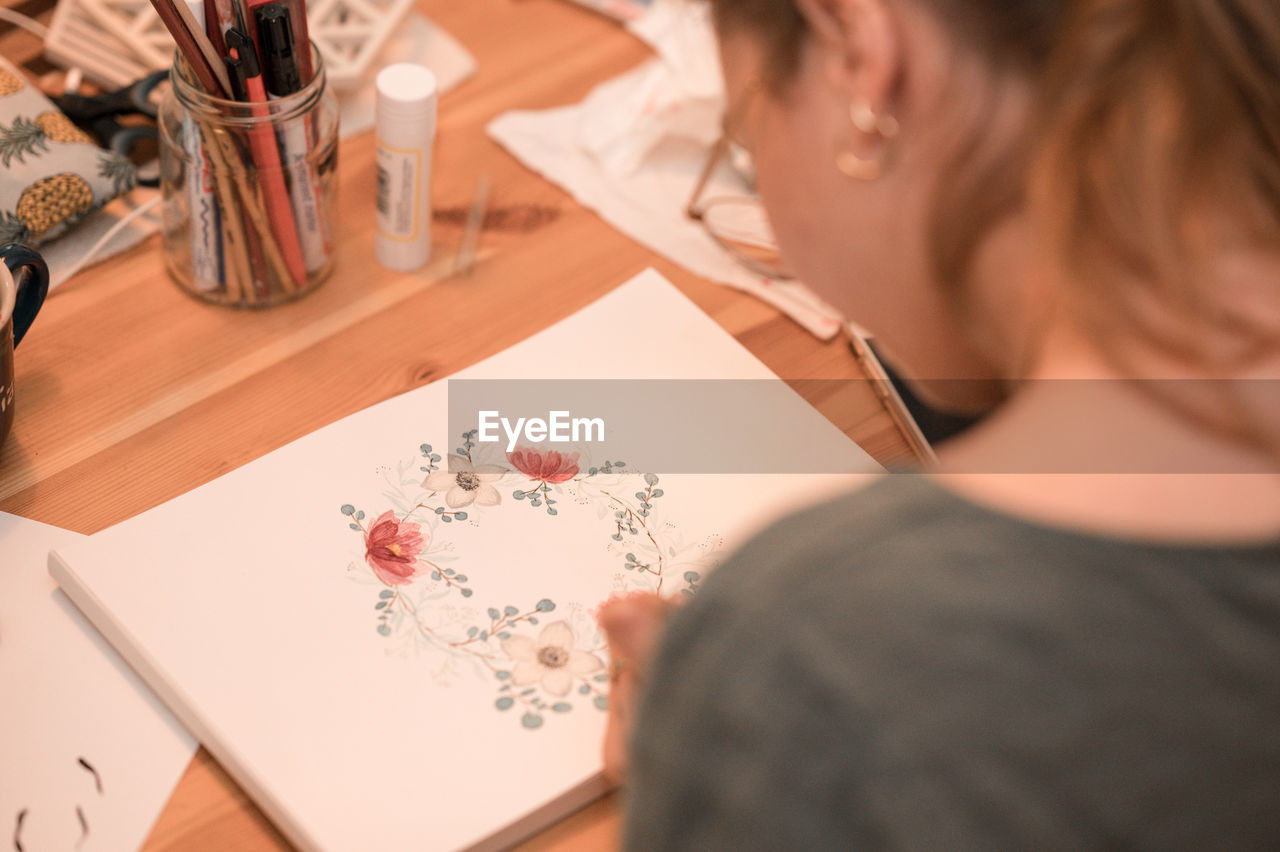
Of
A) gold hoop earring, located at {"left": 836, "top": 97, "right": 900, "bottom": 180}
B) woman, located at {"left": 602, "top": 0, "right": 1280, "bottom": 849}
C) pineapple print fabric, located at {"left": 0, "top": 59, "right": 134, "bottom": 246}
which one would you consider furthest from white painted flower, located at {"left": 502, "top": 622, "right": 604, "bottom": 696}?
pineapple print fabric, located at {"left": 0, "top": 59, "right": 134, "bottom": 246}

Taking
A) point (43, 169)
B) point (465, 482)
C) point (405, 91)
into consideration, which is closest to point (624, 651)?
point (465, 482)

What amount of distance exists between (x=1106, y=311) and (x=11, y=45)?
805 mm

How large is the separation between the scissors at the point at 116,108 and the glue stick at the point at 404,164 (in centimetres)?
17

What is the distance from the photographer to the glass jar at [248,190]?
0.58 m

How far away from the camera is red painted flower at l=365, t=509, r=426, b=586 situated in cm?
54

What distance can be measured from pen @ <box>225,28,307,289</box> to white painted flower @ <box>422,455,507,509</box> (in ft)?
0.59

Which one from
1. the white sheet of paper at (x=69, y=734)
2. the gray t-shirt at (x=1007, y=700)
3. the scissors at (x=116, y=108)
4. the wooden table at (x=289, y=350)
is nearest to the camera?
the gray t-shirt at (x=1007, y=700)

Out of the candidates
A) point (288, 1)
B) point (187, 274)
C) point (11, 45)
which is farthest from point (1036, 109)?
point (11, 45)

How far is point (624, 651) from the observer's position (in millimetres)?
491

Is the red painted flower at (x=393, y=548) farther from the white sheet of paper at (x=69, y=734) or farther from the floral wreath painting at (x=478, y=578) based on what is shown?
the white sheet of paper at (x=69, y=734)

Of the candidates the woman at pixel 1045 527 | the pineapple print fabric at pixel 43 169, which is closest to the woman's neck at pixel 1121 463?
the woman at pixel 1045 527

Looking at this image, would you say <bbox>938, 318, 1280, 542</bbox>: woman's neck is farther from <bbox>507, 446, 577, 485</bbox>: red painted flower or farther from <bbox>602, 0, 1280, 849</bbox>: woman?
<bbox>507, 446, 577, 485</bbox>: red painted flower

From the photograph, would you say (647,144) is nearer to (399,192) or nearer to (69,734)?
(399,192)

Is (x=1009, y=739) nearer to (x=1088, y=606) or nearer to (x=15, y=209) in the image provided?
(x=1088, y=606)
